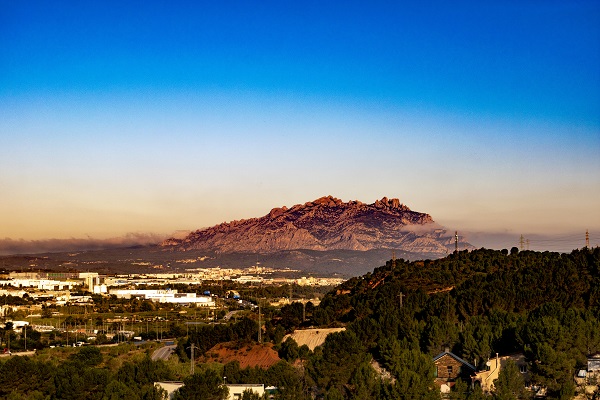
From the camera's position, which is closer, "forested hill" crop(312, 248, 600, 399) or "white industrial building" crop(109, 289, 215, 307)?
"forested hill" crop(312, 248, 600, 399)

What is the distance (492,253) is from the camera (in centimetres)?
9206

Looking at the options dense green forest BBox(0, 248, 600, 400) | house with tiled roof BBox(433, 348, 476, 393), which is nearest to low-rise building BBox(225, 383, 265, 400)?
dense green forest BBox(0, 248, 600, 400)

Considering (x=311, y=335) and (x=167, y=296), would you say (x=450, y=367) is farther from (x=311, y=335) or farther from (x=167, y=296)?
(x=167, y=296)

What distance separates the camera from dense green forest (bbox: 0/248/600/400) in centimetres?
3666

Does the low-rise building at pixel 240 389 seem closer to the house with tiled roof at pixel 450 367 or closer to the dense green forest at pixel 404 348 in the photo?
the dense green forest at pixel 404 348

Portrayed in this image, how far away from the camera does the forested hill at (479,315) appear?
38562 millimetres

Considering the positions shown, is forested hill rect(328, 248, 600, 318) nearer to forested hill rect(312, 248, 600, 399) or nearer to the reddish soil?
forested hill rect(312, 248, 600, 399)

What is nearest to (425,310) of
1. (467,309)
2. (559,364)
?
(467,309)

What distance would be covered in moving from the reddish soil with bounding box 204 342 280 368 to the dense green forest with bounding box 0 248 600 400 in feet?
2.62

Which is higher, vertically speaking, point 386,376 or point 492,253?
point 492,253

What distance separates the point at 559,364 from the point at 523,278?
26.0 m

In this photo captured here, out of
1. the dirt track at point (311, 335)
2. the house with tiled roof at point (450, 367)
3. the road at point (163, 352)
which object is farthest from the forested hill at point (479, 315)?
the road at point (163, 352)

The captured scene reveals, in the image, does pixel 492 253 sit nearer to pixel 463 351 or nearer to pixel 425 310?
pixel 425 310

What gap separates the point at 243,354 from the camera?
57844mm
